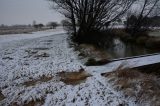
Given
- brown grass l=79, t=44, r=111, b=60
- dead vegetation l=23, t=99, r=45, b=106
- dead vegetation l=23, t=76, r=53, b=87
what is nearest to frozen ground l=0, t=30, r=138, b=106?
dead vegetation l=23, t=99, r=45, b=106

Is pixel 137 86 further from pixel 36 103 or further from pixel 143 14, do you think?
pixel 143 14

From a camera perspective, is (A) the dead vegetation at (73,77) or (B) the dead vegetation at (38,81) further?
(A) the dead vegetation at (73,77)

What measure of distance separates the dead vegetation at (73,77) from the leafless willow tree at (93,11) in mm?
10262

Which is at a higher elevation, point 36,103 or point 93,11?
point 93,11

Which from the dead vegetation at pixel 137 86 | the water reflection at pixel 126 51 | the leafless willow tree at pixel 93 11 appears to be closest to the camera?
the dead vegetation at pixel 137 86

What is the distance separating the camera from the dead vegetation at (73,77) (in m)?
6.90

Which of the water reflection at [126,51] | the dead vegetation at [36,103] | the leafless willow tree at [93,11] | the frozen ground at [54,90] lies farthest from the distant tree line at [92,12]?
the dead vegetation at [36,103]

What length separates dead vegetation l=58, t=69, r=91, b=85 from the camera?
6.90 metres

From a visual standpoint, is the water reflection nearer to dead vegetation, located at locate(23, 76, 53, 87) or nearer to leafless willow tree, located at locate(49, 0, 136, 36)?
leafless willow tree, located at locate(49, 0, 136, 36)

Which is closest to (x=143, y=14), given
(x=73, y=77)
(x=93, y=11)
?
(x=93, y=11)

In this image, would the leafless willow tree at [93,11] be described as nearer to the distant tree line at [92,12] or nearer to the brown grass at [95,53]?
the distant tree line at [92,12]

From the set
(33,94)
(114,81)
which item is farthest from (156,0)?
(33,94)

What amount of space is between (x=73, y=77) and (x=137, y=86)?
2.56 meters

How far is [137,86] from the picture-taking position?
5672 millimetres
